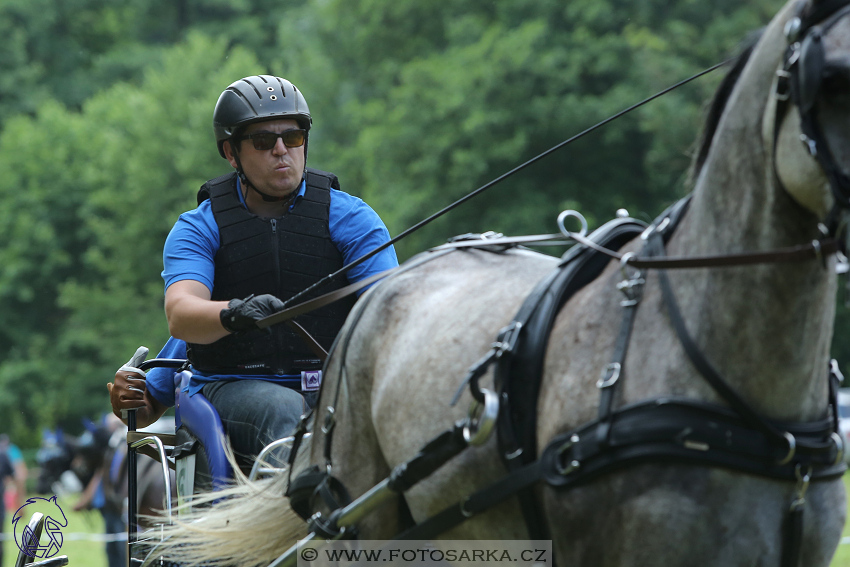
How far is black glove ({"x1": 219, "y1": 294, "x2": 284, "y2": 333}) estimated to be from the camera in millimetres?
3326

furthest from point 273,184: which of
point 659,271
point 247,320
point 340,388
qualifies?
point 659,271

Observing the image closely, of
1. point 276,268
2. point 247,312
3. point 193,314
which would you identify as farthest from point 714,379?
point 276,268

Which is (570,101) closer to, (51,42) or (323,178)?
A: (323,178)

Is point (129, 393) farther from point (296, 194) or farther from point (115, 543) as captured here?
point (115, 543)

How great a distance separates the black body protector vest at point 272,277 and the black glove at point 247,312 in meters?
0.51

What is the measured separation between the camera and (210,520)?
11.1 feet

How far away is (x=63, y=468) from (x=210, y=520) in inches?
606

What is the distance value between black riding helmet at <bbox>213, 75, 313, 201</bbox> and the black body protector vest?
0.19m

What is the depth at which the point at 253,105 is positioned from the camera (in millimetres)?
3982

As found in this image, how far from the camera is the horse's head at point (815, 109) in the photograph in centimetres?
185

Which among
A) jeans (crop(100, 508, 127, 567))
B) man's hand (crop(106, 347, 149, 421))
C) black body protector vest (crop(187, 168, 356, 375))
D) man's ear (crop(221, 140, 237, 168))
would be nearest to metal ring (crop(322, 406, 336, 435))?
black body protector vest (crop(187, 168, 356, 375))

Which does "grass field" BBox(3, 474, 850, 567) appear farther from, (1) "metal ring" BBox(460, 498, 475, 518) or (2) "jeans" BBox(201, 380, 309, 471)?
(1) "metal ring" BBox(460, 498, 475, 518)

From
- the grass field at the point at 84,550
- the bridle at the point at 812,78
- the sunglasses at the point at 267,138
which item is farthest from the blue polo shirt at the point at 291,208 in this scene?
the grass field at the point at 84,550

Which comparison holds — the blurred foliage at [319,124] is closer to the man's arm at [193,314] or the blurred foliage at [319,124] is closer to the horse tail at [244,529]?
the man's arm at [193,314]
